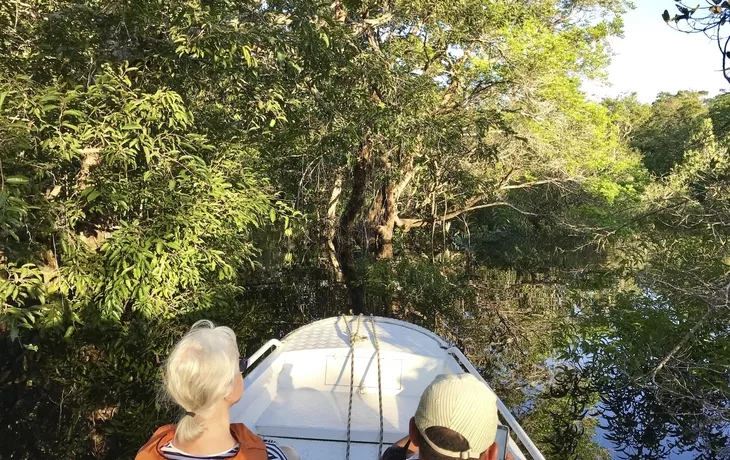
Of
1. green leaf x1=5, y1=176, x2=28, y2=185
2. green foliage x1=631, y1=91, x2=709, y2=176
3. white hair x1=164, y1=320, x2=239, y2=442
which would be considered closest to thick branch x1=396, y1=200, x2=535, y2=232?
green leaf x1=5, y1=176, x2=28, y2=185

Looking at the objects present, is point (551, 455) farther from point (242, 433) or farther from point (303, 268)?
point (242, 433)

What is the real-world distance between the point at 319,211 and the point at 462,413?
6526 millimetres

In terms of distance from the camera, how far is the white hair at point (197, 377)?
1.42 m

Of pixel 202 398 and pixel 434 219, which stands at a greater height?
pixel 202 398

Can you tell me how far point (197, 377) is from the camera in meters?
1.42

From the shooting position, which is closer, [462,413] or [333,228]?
[462,413]

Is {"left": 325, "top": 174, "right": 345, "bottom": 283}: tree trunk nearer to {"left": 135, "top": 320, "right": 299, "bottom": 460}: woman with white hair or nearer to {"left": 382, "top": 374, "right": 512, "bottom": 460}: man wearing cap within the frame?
{"left": 135, "top": 320, "right": 299, "bottom": 460}: woman with white hair

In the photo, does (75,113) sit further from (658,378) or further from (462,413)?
(658,378)

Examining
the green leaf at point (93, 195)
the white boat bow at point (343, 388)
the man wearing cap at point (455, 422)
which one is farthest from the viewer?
the green leaf at point (93, 195)

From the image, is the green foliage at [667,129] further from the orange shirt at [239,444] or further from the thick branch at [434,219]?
the orange shirt at [239,444]

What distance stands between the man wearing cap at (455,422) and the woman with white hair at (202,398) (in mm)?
556

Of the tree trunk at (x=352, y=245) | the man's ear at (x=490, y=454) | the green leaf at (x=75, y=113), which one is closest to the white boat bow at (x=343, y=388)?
the man's ear at (x=490, y=454)

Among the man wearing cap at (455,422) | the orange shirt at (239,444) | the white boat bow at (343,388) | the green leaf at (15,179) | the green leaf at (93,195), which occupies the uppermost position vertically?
the green leaf at (15,179)

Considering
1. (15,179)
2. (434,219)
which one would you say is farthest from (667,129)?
(15,179)
